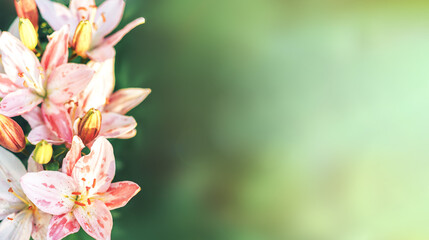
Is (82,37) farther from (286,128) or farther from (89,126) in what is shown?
(286,128)

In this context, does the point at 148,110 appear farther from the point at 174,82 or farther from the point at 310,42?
the point at 310,42

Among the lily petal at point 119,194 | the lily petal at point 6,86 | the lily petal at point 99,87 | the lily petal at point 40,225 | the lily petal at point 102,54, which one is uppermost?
the lily petal at point 102,54

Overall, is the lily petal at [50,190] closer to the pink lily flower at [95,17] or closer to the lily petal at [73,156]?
the lily petal at [73,156]

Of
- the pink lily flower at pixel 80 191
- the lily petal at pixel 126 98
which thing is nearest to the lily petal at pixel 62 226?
the pink lily flower at pixel 80 191

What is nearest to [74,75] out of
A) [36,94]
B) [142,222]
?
[36,94]

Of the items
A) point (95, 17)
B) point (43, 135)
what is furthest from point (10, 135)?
point (95, 17)

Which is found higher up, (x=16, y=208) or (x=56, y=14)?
(x=56, y=14)
